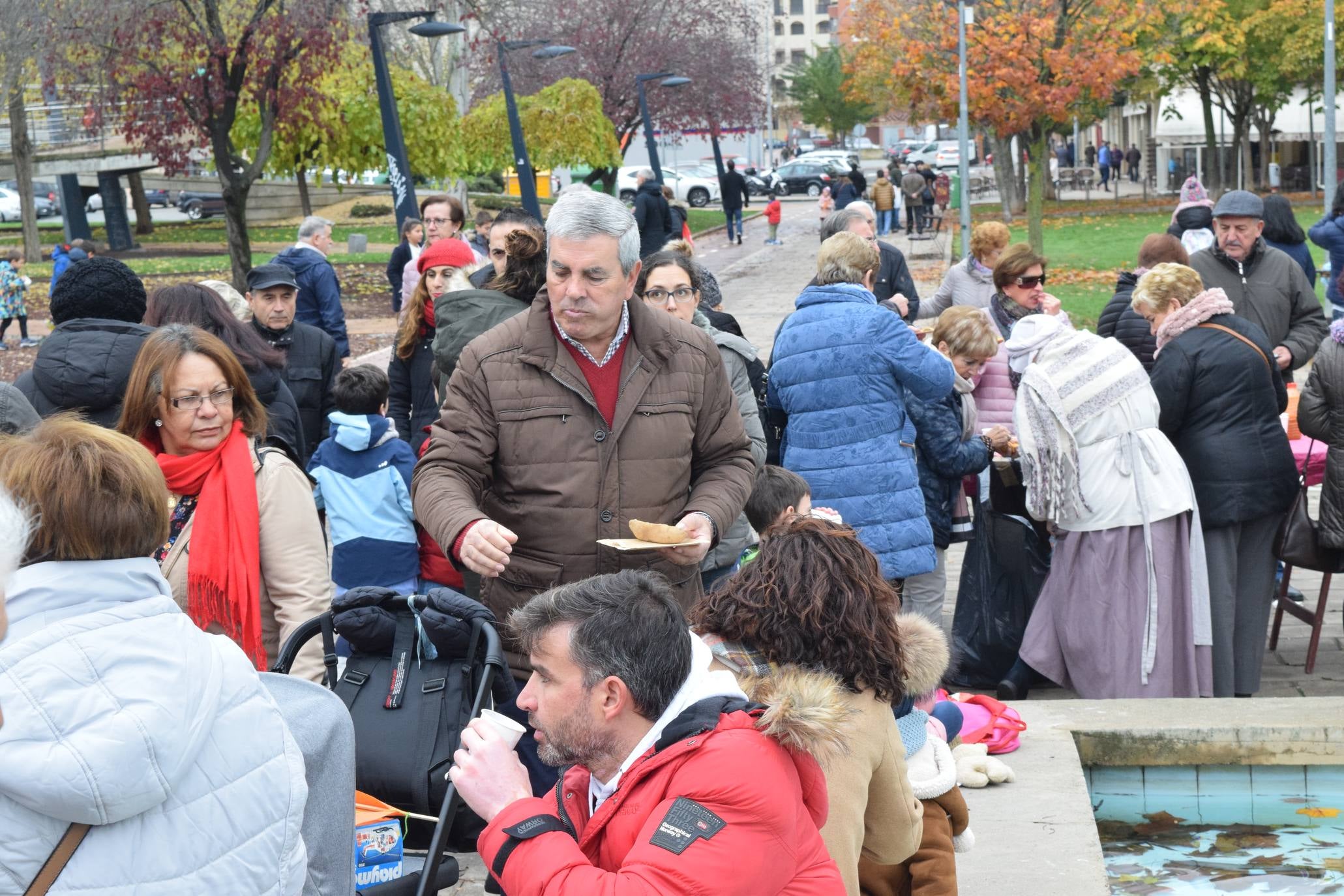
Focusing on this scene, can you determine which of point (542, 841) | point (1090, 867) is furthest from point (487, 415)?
point (1090, 867)

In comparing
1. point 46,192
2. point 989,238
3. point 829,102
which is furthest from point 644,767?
point 829,102

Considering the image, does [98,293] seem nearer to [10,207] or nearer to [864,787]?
[864,787]

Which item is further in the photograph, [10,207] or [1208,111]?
[10,207]

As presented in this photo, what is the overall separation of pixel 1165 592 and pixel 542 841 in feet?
14.0

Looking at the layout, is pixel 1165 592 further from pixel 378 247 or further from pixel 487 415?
pixel 378 247

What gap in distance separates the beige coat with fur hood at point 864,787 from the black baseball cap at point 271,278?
179 inches

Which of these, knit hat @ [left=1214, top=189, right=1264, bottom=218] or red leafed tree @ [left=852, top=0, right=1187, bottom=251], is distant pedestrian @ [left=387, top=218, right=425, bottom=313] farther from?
red leafed tree @ [left=852, top=0, right=1187, bottom=251]

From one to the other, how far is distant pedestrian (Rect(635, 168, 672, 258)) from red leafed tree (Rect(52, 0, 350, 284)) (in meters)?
6.30

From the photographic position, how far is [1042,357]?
6141 millimetres

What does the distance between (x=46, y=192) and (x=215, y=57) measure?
127 feet

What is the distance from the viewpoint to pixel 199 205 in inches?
1956

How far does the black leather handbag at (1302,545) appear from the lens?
21.3 feet

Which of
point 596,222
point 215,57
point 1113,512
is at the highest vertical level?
point 215,57

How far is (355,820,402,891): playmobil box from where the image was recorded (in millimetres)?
3354
